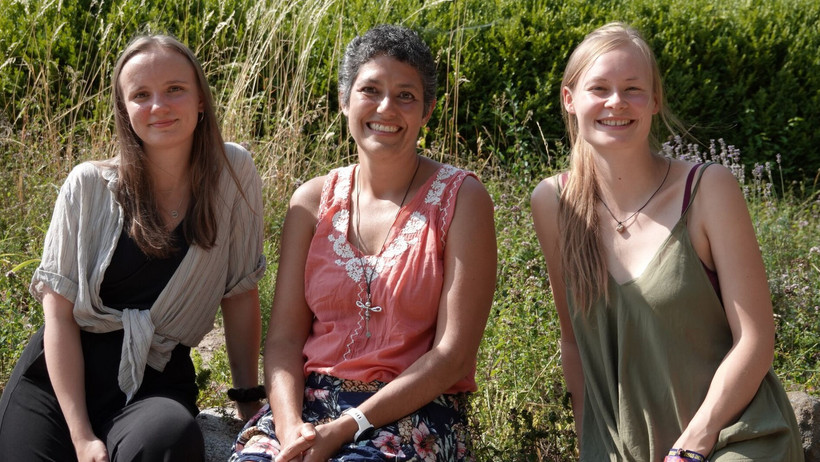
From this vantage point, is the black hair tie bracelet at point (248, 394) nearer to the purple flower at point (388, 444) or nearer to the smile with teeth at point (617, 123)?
the purple flower at point (388, 444)

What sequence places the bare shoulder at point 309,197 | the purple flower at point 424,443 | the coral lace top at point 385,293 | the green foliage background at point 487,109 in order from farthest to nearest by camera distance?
the green foliage background at point 487,109 → the bare shoulder at point 309,197 → the coral lace top at point 385,293 → the purple flower at point 424,443

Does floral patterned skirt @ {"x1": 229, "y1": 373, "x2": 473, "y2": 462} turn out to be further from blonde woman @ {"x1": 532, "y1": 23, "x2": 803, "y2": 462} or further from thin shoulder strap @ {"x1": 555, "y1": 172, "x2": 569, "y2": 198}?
thin shoulder strap @ {"x1": 555, "y1": 172, "x2": 569, "y2": 198}

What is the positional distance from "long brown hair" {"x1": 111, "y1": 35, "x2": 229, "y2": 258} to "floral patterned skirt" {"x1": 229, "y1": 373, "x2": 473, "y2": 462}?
0.63 m

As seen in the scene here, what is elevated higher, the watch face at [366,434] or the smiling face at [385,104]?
the smiling face at [385,104]

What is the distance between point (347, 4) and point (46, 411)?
4.40 metres

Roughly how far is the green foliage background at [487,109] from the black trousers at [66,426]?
91cm

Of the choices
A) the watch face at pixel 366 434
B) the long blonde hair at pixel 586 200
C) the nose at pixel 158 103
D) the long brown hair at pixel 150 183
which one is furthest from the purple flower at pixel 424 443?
the nose at pixel 158 103

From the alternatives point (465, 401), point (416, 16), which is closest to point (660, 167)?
point (465, 401)

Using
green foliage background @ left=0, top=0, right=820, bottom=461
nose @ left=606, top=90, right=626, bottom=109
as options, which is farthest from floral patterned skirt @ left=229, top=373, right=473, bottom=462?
nose @ left=606, top=90, right=626, bottom=109

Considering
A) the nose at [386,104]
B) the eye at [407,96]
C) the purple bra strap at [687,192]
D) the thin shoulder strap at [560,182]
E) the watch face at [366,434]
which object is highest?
the eye at [407,96]

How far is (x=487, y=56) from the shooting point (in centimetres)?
678

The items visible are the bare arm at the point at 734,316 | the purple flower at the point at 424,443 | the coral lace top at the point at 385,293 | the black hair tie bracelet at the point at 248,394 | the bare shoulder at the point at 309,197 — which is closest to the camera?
the bare arm at the point at 734,316

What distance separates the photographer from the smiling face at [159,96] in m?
3.09

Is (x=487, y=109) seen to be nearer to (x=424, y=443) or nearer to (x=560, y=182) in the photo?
(x=560, y=182)
